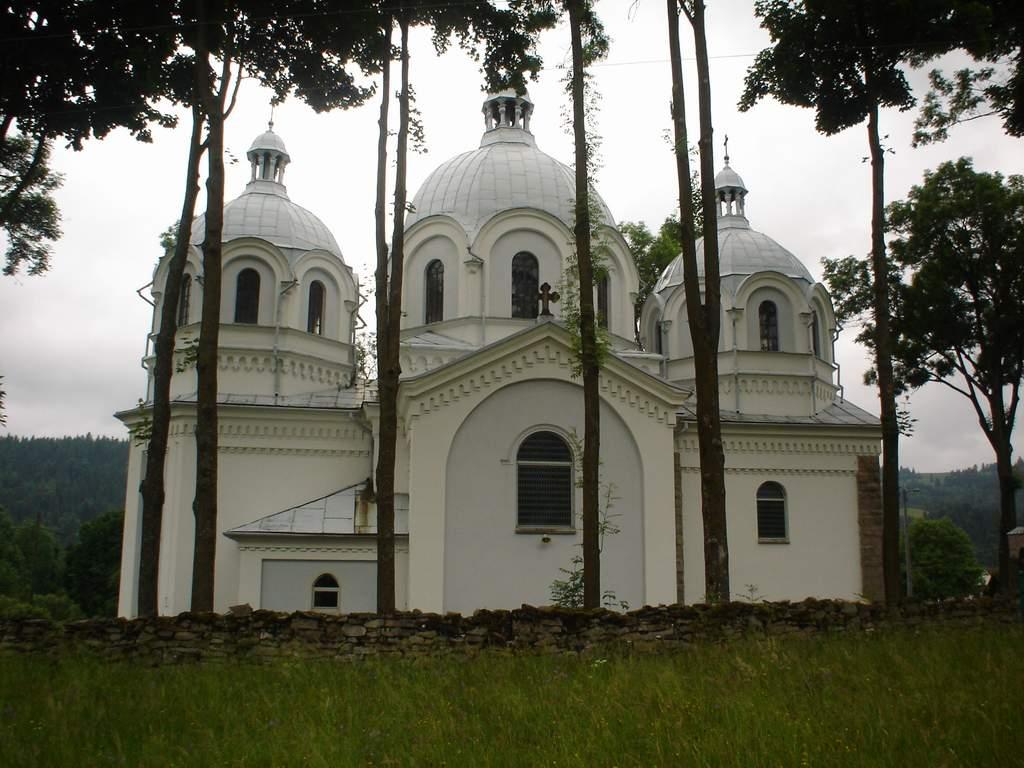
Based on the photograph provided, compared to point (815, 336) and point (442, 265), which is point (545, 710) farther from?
point (815, 336)

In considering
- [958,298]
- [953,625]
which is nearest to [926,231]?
[958,298]

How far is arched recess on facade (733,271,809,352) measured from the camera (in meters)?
22.1

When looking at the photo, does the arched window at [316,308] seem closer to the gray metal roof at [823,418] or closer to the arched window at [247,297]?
the arched window at [247,297]

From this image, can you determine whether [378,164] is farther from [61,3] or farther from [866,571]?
[866,571]

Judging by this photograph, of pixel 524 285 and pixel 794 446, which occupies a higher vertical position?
pixel 524 285

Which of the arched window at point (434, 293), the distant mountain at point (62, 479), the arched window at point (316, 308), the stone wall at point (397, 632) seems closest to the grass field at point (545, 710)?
the stone wall at point (397, 632)

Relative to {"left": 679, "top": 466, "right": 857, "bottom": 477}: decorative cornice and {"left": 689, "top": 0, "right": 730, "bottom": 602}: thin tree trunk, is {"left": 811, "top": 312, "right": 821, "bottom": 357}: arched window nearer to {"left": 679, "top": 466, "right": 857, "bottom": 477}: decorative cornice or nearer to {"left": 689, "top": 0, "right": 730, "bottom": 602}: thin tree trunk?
{"left": 679, "top": 466, "right": 857, "bottom": 477}: decorative cornice

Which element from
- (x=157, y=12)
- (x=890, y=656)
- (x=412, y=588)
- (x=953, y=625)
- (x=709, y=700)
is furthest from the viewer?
(x=412, y=588)

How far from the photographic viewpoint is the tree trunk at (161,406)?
11.3 meters

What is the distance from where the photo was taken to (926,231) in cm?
1848

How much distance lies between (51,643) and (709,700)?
6341 millimetres

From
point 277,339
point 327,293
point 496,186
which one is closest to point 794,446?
point 496,186

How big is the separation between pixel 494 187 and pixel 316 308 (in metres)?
4.95

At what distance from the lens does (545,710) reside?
7.23 meters
